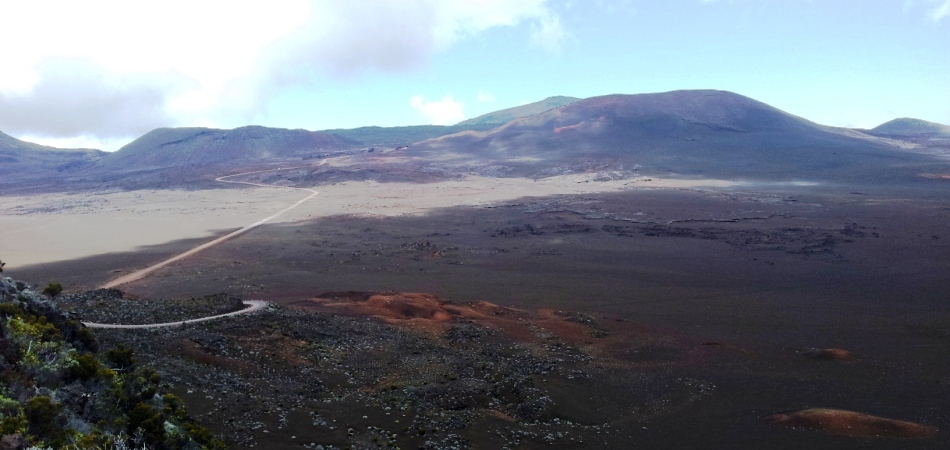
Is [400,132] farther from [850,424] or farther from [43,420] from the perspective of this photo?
[43,420]

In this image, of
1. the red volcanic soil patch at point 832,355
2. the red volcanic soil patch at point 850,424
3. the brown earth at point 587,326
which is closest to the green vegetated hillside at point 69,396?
the brown earth at point 587,326

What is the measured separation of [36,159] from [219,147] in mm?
38943

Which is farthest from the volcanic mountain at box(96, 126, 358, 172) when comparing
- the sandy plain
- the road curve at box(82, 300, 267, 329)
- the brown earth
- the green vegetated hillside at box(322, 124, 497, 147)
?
the road curve at box(82, 300, 267, 329)

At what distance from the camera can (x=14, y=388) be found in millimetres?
6832

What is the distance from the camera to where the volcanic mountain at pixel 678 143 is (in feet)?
213

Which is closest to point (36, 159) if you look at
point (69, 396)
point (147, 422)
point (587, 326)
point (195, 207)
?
point (195, 207)

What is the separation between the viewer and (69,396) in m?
7.27

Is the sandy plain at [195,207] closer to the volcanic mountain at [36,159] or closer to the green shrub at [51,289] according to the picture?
the green shrub at [51,289]

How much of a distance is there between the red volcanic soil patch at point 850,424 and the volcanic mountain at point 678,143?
5166 cm

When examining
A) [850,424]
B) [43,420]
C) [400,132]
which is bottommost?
[850,424]

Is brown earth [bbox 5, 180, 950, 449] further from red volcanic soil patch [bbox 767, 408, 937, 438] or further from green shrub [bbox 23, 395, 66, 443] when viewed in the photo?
green shrub [bbox 23, 395, 66, 443]

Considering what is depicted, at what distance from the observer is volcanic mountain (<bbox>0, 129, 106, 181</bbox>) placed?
4331 inches

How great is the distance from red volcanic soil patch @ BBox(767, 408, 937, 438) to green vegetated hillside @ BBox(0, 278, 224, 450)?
9.97 meters

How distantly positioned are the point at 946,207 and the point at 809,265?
63.3 ft
